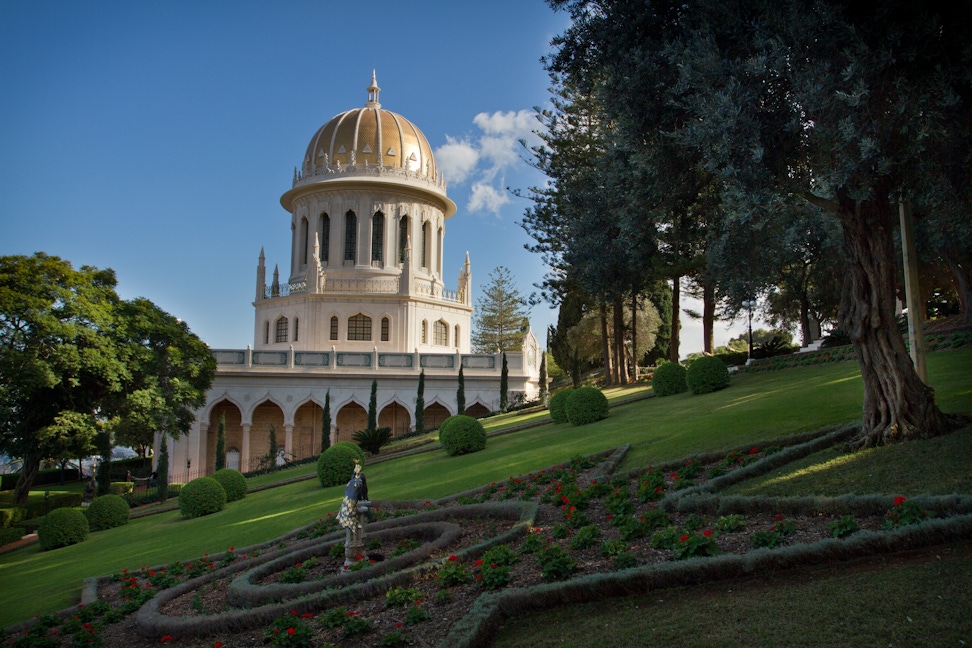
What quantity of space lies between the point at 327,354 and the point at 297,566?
28.0 meters

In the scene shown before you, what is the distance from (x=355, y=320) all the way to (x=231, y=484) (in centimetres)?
2163

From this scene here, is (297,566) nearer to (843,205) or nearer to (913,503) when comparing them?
(913,503)

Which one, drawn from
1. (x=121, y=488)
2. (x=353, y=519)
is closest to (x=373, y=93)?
(x=121, y=488)

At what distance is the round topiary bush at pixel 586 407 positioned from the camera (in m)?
20.6

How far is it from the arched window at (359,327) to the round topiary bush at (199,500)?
22519mm

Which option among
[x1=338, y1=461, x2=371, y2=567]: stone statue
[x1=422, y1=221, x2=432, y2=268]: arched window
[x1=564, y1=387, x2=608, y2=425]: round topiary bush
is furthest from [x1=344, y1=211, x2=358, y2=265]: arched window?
[x1=338, y1=461, x2=371, y2=567]: stone statue

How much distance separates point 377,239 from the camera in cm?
4538

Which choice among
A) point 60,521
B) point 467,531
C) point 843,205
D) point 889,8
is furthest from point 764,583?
point 60,521

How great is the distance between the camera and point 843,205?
33.2ft

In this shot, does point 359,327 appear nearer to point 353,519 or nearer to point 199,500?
point 199,500

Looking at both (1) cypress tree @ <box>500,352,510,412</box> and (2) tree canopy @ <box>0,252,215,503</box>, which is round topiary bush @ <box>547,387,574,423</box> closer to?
(1) cypress tree @ <box>500,352,510,412</box>

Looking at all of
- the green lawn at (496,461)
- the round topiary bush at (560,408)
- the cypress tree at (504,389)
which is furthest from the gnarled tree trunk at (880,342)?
the cypress tree at (504,389)

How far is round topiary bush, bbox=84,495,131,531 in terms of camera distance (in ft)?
70.7

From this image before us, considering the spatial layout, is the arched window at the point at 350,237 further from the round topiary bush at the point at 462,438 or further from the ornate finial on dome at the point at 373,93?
the round topiary bush at the point at 462,438
